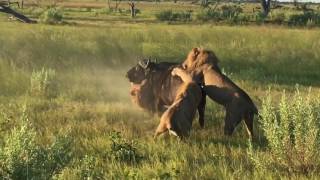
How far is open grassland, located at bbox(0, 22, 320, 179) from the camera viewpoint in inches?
263

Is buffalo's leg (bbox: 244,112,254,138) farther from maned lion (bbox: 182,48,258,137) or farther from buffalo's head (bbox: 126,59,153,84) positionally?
buffalo's head (bbox: 126,59,153,84)

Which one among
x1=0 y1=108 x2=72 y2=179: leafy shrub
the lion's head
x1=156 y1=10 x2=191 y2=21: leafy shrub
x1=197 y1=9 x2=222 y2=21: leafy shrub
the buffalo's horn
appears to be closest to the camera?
x1=0 y1=108 x2=72 y2=179: leafy shrub

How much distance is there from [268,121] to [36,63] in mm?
11401

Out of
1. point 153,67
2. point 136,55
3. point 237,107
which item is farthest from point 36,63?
point 237,107

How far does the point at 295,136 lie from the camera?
7086 mm

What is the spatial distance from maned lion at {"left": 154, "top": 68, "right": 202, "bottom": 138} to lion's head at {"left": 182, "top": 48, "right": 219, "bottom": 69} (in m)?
0.87

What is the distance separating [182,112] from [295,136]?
2176 millimetres

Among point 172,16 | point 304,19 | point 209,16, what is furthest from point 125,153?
point 172,16

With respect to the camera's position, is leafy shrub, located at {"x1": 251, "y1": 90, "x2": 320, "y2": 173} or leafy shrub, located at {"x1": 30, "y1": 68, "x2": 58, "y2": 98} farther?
leafy shrub, located at {"x1": 30, "y1": 68, "x2": 58, "y2": 98}

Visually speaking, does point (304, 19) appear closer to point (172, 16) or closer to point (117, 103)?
point (172, 16)

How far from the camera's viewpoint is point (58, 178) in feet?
19.0

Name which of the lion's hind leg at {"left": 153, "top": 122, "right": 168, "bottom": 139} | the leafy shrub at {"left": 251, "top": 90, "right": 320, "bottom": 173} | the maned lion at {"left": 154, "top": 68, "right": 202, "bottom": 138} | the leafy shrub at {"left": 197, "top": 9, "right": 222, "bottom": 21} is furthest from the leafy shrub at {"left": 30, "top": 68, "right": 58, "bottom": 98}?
the leafy shrub at {"left": 197, "top": 9, "right": 222, "bottom": 21}

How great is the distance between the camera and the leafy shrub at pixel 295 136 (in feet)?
22.9

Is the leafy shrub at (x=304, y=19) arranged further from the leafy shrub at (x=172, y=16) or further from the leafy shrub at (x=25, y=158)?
the leafy shrub at (x=25, y=158)
